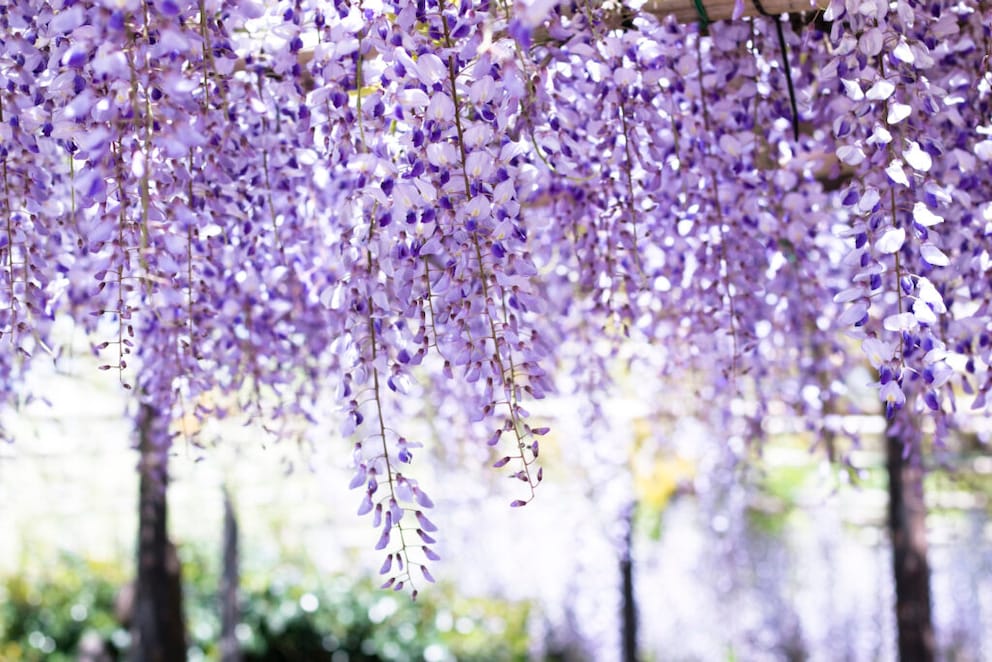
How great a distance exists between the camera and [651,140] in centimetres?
196

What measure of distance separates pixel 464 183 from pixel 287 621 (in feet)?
19.1

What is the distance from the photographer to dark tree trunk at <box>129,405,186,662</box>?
3973mm

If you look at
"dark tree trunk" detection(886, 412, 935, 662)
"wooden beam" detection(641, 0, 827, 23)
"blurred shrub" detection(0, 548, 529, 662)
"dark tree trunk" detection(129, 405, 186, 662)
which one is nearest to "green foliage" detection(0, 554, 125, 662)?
"blurred shrub" detection(0, 548, 529, 662)

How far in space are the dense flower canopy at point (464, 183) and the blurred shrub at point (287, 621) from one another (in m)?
4.56

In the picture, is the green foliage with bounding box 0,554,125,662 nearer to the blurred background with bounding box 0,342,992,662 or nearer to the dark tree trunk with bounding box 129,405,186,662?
the blurred background with bounding box 0,342,992,662

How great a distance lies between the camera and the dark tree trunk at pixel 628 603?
629 centimetres

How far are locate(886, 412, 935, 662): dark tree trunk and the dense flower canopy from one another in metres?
1.85

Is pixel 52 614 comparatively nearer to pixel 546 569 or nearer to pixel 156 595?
pixel 546 569

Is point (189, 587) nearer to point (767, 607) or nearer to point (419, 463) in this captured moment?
point (419, 463)

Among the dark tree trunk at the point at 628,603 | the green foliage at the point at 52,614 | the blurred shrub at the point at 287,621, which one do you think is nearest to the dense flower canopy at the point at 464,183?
the dark tree trunk at the point at 628,603

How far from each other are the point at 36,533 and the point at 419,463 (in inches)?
114

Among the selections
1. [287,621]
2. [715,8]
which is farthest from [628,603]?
[715,8]

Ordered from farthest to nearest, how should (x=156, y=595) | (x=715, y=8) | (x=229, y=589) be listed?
(x=229, y=589) < (x=156, y=595) < (x=715, y=8)

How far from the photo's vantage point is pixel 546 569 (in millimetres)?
7309
